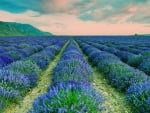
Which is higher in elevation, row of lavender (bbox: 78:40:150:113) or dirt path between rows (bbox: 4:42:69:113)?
row of lavender (bbox: 78:40:150:113)

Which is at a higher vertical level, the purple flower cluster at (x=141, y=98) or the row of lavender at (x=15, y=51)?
the purple flower cluster at (x=141, y=98)

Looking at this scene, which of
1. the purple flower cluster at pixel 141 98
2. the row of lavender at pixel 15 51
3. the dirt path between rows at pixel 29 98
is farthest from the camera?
the row of lavender at pixel 15 51

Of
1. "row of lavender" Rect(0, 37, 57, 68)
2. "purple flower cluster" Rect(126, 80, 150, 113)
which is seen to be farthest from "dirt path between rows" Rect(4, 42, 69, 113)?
"row of lavender" Rect(0, 37, 57, 68)

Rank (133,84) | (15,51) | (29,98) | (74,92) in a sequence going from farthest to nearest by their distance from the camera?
(15,51) → (29,98) → (133,84) → (74,92)

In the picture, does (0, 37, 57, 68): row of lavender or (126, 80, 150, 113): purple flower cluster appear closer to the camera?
(126, 80, 150, 113): purple flower cluster

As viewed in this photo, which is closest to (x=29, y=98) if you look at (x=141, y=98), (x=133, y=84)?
(x=133, y=84)

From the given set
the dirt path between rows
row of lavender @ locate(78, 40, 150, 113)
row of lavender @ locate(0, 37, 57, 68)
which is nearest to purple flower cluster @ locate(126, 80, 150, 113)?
row of lavender @ locate(78, 40, 150, 113)

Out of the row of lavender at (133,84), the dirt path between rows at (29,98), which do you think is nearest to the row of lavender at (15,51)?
the dirt path between rows at (29,98)

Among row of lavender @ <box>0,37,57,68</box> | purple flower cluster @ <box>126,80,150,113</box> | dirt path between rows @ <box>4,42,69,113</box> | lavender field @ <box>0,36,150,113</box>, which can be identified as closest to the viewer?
lavender field @ <box>0,36,150,113</box>

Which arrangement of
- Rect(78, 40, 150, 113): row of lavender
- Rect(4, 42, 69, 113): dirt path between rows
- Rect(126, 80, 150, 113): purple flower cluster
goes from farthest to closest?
1. Rect(4, 42, 69, 113): dirt path between rows
2. Rect(78, 40, 150, 113): row of lavender
3. Rect(126, 80, 150, 113): purple flower cluster

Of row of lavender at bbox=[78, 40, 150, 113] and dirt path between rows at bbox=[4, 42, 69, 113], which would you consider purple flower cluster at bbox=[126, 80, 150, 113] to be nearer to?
row of lavender at bbox=[78, 40, 150, 113]

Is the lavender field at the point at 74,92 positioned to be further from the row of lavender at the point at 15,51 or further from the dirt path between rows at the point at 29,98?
the row of lavender at the point at 15,51

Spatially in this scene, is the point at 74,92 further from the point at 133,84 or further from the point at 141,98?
the point at 133,84

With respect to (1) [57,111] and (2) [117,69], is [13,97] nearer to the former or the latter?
(1) [57,111]
